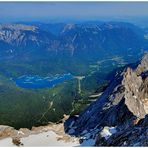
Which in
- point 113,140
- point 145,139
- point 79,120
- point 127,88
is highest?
point 145,139

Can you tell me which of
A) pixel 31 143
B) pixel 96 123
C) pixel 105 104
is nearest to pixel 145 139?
pixel 31 143

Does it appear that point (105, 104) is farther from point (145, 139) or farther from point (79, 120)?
point (145, 139)

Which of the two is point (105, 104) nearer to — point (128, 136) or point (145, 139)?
point (128, 136)

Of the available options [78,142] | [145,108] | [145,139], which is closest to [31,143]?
[78,142]

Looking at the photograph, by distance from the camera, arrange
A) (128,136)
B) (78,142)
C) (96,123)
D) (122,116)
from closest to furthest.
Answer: (128,136) < (78,142) < (122,116) < (96,123)

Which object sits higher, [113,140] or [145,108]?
[113,140]

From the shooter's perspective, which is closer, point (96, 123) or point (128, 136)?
point (128, 136)

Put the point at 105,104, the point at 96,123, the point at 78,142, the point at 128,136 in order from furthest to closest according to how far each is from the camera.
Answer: the point at 105,104, the point at 96,123, the point at 78,142, the point at 128,136

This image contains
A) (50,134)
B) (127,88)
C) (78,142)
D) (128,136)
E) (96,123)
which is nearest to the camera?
(128,136)

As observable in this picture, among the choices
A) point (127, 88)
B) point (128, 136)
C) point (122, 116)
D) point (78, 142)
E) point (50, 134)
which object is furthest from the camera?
point (127, 88)
